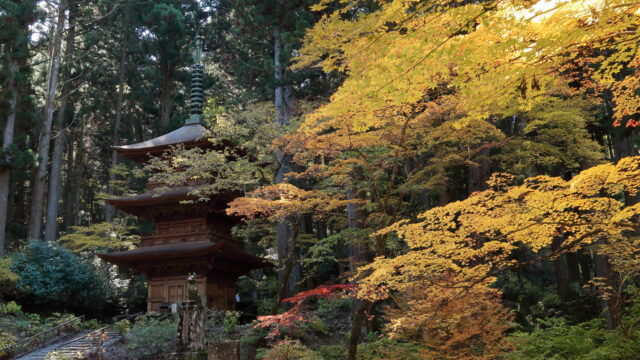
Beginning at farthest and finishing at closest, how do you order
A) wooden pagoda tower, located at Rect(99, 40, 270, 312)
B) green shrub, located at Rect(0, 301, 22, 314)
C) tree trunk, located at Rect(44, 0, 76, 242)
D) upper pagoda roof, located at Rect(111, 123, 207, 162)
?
tree trunk, located at Rect(44, 0, 76, 242)
upper pagoda roof, located at Rect(111, 123, 207, 162)
wooden pagoda tower, located at Rect(99, 40, 270, 312)
green shrub, located at Rect(0, 301, 22, 314)

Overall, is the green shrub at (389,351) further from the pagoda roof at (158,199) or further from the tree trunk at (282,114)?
the tree trunk at (282,114)

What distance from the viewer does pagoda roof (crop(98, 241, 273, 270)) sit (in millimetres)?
15944

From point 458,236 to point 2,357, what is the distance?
483 inches

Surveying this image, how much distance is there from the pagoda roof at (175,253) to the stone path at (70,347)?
273 cm

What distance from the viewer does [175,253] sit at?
16.2 meters

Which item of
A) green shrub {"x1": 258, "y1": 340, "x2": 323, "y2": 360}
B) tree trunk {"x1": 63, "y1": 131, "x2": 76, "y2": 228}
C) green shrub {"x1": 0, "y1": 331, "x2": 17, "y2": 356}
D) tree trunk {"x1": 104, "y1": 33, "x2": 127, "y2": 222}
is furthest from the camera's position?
tree trunk {"x1": 63, "y1": 131, "x2": 76, "y2": 228}

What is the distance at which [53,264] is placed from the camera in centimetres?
1891

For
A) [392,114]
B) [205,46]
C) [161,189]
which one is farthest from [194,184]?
[205,46]

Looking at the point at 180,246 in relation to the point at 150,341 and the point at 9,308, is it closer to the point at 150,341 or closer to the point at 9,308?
the point at 150,341

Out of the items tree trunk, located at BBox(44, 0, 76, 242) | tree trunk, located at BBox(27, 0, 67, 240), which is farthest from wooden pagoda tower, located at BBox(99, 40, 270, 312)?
tree trunk, located at BBox(44, 0, 76, 242)

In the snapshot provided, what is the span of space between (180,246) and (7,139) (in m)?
9.93

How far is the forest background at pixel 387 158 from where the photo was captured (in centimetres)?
398

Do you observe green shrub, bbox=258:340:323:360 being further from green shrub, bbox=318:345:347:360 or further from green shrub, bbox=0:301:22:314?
green shrub, bbox=0:301:22:314

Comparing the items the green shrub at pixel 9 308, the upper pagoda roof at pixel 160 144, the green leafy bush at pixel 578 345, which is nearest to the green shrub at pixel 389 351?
the green leafy bush at pixel 578 345
